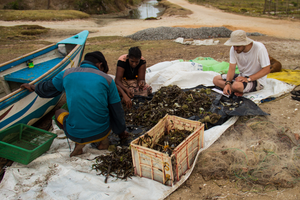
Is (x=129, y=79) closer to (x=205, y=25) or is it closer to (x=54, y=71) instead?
(x=54, y=71)

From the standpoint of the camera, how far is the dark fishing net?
230 centimetres

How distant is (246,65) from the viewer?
13.3 ft

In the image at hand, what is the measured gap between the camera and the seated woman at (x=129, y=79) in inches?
160

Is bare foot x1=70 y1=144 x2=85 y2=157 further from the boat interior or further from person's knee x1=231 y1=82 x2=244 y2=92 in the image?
person's knee x1=231 y1=82 x2=244 y2=92

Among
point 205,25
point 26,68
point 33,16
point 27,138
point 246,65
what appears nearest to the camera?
point 27,138

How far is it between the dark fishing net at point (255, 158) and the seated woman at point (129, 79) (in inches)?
71.9

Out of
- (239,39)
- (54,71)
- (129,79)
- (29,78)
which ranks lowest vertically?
(129,79)

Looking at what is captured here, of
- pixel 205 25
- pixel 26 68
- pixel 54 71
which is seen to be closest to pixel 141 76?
pixel 54 71

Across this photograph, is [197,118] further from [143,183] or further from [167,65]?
[167,65]

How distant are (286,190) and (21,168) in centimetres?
305

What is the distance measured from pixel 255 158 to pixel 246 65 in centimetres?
212

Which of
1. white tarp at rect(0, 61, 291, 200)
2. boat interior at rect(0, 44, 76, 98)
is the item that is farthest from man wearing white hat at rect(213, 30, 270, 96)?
boat interior at rect(0, 44, 76, 98)

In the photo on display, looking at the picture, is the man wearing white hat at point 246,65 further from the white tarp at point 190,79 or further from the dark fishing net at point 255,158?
the dark fishing net at point 255,158

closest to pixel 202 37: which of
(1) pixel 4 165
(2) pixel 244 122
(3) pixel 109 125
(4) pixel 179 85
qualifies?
(4) pixel 179 85
